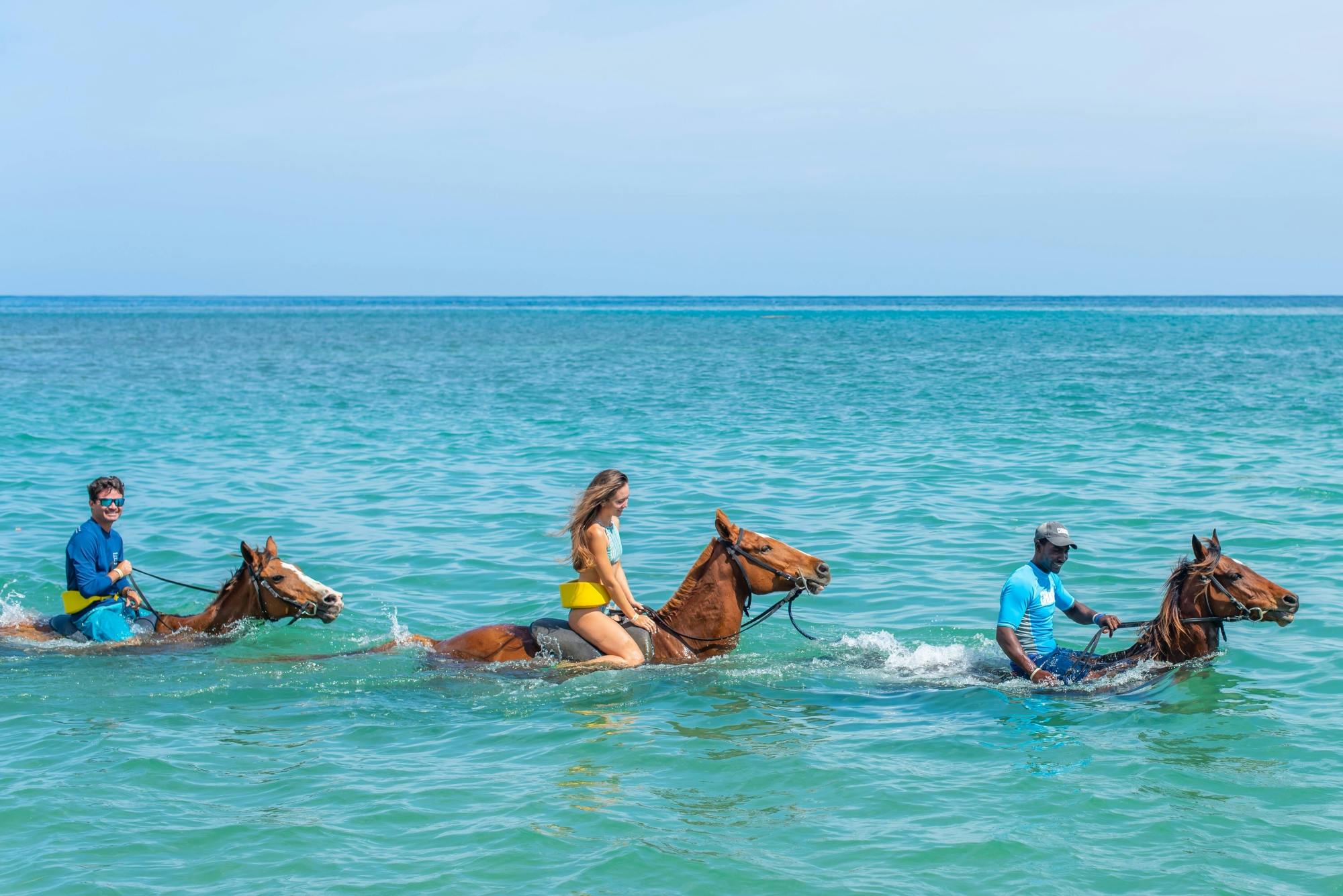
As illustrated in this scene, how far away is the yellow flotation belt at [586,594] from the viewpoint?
386 inches

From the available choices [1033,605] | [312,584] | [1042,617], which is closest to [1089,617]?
[1042,617]

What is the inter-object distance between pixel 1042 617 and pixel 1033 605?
0.17 m

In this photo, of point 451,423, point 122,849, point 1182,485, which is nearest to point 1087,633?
point 1182,485

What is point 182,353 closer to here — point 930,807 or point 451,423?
point 451,423

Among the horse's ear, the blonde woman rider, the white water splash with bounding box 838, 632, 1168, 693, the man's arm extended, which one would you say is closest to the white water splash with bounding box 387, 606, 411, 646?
the blonde woman rider

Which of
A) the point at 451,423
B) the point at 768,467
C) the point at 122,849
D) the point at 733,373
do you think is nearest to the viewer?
the point at 122,849

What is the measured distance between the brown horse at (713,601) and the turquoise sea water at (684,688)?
26 cm

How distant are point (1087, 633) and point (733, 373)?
1392 inches

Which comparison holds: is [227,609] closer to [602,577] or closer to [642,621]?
[602,577]

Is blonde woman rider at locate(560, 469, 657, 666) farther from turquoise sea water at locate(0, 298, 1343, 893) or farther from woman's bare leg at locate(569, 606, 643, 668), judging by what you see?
turquoise sea water at locate(0, 298, 1343, 893)

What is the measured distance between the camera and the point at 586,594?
9.80m

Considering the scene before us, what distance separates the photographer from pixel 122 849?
7055 mm

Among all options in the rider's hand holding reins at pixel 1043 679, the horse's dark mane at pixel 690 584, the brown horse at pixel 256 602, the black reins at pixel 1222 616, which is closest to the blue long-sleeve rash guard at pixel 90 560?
the brown horse at pixel 256 602

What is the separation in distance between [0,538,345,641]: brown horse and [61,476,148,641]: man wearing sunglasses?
0.35 metres
